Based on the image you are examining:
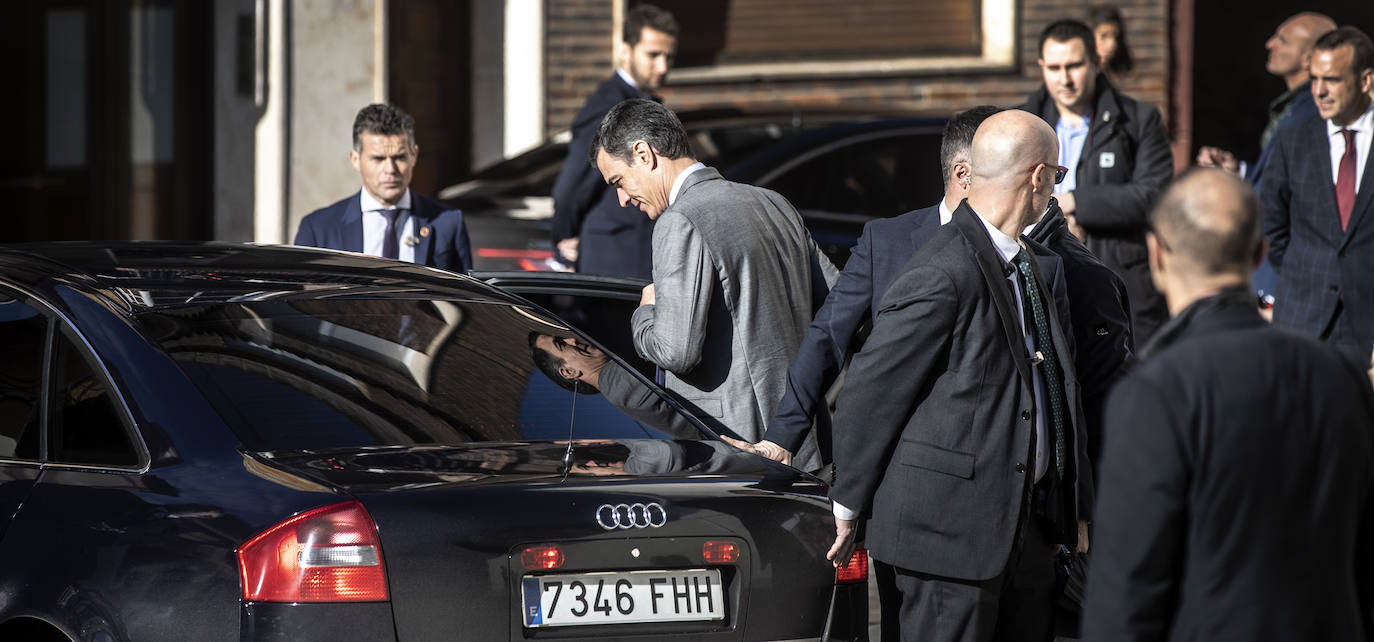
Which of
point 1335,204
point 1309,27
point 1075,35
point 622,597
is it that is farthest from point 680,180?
point 1309,27

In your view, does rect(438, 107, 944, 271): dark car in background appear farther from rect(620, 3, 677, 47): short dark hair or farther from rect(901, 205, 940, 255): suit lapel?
rect(901, 205, 940, 255): suit lapel

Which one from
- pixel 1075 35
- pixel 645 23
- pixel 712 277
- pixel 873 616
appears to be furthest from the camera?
pixel 645 23

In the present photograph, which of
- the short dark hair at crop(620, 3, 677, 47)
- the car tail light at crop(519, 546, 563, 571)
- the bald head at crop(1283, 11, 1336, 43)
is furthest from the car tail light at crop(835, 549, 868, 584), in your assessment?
the bald head at crop(1283, 11, 1336, 43)

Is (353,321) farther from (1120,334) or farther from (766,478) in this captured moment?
(1120,334)

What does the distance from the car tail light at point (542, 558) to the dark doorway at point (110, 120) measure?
957 cm

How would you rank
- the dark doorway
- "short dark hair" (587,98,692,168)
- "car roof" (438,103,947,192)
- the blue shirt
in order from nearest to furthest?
"short dark hair" (587,98,692,168) < the blue shirt < "car roof" (438,103,947,192) < the dark doorway

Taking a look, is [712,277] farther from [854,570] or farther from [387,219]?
[387,219]

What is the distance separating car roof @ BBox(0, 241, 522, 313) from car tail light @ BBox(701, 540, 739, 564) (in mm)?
1098

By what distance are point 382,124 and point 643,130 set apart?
75.3 inches

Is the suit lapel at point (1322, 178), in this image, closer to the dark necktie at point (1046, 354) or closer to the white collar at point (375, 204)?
the dark necktie at point (1046, 354)

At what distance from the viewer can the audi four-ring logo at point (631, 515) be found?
11.2 ft

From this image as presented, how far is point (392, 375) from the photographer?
3854 mm

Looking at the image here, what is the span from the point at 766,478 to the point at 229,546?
1163 mm

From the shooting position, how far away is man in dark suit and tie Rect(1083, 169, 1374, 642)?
2504 mm
